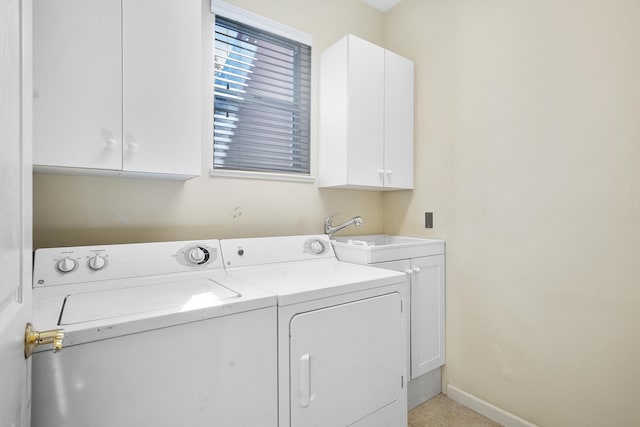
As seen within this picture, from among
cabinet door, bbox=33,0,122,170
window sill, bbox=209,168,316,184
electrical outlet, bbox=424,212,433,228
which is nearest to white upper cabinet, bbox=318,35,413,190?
window sill, bbox=209,168,316,184

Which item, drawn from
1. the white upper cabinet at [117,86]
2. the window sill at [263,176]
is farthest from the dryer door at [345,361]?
the window sill at [263,176]

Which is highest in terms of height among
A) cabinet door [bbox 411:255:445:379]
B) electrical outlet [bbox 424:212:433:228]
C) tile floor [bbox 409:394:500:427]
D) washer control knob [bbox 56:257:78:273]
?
electrical outlet [bbox 424:212:433:228]

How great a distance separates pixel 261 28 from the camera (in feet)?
6.95

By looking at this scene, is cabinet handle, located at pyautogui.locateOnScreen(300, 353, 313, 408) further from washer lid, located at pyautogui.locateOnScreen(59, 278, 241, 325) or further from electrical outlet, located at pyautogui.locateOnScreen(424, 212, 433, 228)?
electrical outlet, located at pyautogui.locateOnScreen(424, 212, 433, 228)

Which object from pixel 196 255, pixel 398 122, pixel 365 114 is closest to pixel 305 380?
pixel 196 255

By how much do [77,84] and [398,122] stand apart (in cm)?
186

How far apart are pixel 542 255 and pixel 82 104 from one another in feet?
7.41

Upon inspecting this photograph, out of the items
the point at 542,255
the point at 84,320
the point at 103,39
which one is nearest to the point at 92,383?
the point at 84,320

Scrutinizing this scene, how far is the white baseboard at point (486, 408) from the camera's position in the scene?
1864 mm

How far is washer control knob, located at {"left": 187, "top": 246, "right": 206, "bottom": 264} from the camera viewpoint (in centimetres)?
159

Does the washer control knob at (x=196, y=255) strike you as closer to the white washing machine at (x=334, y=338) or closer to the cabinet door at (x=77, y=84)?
the white washing machine at (x=334, y=338)

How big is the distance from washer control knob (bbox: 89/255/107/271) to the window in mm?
798

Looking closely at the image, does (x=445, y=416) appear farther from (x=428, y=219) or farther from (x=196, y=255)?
(x=196, y=255)

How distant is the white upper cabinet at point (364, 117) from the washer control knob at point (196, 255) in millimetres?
986
